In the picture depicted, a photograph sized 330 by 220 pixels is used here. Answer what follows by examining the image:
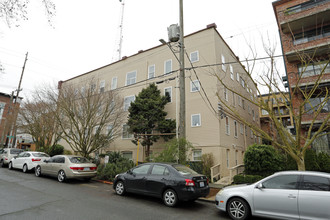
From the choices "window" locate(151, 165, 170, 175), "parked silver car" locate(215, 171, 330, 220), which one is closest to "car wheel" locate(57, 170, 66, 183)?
"window" locate(151, 165, 170, 175)

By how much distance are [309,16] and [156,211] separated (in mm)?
18911

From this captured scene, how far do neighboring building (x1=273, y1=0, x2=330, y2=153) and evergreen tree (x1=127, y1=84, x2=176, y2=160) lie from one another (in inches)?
397

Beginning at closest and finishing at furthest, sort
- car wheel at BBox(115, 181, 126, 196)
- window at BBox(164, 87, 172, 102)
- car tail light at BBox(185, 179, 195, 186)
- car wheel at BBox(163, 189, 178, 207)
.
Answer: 1. car tail light at BBox(185, 179, 195, 186)
2. car wheel at BBox(163, 189, 178, 207)
3. car wheel at BBox(115, 181, 126, 196)
4. window at BBox(164, 87, 172, 102)

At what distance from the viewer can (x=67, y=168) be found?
1107 centimetres

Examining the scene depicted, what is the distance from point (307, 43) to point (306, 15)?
2448 millimetres

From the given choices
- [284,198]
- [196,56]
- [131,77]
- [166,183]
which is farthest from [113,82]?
[284,198]

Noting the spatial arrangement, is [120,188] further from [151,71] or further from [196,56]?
[151,71]

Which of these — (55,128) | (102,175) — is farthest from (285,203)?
(55,128)

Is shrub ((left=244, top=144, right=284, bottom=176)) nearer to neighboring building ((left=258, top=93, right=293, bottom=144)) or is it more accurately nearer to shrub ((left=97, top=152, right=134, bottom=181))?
neighboring building ((left=258, top=93, right=293, bottom=144))

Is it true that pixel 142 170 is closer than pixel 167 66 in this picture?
Yes

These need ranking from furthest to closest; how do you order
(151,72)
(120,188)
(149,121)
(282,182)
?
1. (151,72)
2. (149,121)
3. (120,188)
4. (282,182)

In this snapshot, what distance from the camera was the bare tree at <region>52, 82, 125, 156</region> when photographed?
15.2m

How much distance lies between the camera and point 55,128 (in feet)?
63.0

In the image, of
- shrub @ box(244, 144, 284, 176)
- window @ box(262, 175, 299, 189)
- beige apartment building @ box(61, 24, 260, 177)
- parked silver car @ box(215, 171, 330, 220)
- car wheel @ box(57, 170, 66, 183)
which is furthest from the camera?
beige apartment building @ box(61, 24, 260, 177)
